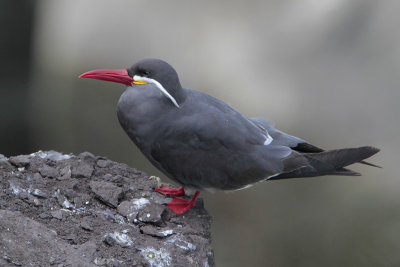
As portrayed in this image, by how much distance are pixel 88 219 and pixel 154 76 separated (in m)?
0.89

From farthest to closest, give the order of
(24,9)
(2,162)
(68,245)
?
(24,9)
(2,162)
(68,245)

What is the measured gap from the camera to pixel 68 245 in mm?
2896

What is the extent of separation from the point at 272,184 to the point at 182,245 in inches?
94.1

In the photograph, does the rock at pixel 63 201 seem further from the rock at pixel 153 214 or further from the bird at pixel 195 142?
the bird at pixel 195 142

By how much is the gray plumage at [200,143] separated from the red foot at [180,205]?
3.9 inches

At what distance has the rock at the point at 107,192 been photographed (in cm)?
342

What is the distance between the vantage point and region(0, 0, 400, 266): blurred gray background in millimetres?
5398

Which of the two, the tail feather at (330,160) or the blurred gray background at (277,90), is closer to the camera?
the tail feather at (330,160)

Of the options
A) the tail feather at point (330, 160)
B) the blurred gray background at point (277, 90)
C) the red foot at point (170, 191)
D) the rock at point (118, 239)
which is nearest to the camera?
the rock at point (118, 239)

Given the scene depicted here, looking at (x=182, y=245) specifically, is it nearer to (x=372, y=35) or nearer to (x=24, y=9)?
(x=372, y=35)

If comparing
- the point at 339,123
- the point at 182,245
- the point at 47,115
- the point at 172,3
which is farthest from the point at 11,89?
the point at 182,245

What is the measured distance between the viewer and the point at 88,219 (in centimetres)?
320

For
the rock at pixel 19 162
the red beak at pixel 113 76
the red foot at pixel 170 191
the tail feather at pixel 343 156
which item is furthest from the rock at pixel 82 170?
the tail feather at pixel 343 156

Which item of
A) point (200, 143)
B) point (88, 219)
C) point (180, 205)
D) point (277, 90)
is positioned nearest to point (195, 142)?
point (200, 143)
